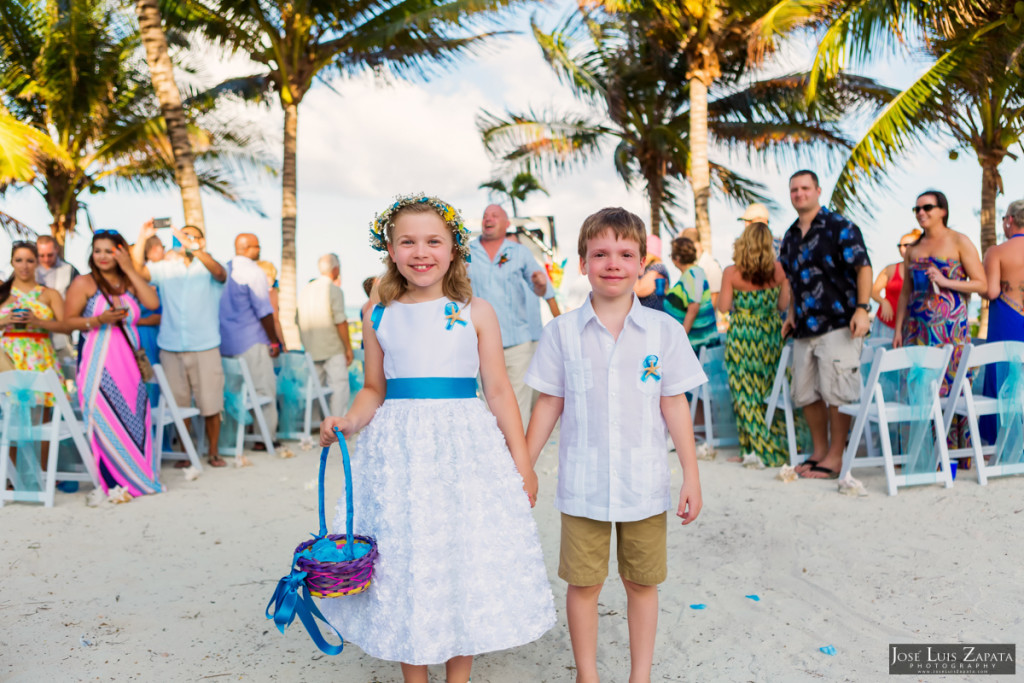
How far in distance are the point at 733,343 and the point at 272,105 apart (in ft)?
39.9

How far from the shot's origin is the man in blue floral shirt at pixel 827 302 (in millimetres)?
5105

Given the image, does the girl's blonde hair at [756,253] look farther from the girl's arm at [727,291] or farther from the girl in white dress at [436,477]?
the girl in white dress at [436,477]

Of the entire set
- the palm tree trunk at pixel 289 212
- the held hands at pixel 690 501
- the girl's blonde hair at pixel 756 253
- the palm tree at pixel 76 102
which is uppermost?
the palm tree at pixel 76 102

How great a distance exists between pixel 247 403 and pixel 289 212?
6.28m

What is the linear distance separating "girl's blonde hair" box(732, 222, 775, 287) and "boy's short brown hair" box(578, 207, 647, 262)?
11.4 feet

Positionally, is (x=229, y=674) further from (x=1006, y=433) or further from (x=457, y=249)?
(x=1006, y=433)

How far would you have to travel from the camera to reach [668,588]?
3.57 m

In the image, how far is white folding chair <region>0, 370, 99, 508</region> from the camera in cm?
510

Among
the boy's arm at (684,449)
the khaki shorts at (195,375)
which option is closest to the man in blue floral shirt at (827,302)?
the boy's arm at (684,449)

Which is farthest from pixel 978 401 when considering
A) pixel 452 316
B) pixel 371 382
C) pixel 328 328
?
pixel 328 328

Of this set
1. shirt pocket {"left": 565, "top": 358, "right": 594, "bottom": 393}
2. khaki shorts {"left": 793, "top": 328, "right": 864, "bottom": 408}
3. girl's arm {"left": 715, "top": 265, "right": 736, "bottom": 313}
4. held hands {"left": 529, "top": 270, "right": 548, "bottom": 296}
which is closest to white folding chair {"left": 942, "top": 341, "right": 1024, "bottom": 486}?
khaki shorts {"left": 793, "top": 328, "right": 864, "bottom": 408}

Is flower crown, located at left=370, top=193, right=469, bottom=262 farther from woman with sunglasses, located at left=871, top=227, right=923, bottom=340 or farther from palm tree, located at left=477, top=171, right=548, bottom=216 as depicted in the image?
palm tree, located at left=477, top=171, right=548, bottom=216

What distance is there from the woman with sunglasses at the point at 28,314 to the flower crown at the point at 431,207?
424 centimetres

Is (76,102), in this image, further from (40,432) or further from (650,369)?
(650,369)
